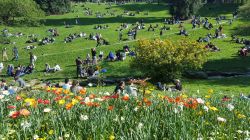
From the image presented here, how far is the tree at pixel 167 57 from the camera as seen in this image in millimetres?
35500

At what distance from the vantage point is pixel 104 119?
27.9 feet

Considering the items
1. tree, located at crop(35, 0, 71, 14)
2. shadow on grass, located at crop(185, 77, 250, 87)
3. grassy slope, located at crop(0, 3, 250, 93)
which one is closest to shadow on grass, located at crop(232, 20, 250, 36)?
grassy slope, located at crop(0, 3, 250, 93)

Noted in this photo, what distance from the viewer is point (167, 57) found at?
35469 mm

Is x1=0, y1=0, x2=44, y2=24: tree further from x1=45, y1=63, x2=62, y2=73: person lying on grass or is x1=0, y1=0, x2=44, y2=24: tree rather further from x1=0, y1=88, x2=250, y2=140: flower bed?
x1=0, y1=88, x2=250, y2=140: flower bed

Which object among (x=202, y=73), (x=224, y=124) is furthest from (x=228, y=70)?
(x=224, y=124)

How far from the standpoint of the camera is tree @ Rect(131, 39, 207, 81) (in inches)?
1398

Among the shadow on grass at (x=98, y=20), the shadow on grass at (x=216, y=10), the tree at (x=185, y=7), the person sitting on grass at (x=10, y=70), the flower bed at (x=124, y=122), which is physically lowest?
the person sitting on grass at (x=10, y=70)

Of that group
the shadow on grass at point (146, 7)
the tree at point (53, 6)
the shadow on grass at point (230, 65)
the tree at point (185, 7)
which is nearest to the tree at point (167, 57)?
the shadow on grass at point (230, 65)

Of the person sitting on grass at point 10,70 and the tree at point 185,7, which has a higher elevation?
the tree at point 185,7

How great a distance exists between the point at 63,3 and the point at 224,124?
10407cm

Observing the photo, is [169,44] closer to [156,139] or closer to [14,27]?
[156,139]

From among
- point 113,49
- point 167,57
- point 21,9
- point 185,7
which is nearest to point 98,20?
point 21,9

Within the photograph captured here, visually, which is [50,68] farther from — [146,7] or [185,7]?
[146,7]

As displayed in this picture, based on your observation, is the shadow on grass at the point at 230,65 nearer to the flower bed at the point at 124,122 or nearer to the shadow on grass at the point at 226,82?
the shadow on grass at the point at 226,82
